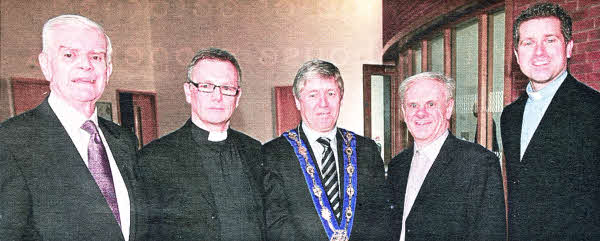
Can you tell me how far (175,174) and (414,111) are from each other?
3.73 feet

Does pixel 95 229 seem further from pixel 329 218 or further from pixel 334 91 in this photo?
pixel 334 91

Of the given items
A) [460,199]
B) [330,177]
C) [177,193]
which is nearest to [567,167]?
[460,199]

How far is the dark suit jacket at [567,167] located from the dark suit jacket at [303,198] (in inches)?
27.0

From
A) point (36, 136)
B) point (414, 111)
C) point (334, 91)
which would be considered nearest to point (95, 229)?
point (36, 136)

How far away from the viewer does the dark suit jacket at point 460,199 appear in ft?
4.62

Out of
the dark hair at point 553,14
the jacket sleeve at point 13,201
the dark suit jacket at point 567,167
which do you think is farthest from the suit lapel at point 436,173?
the jacket sleeve at point 13,201

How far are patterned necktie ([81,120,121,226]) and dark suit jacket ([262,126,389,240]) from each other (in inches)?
25.3

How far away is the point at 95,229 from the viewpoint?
1.12 m

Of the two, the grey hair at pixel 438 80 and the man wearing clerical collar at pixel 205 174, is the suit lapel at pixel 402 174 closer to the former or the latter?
the grey hair at pixel 438 80

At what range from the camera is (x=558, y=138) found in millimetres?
1462

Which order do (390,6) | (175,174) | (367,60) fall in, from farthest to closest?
(367,60)
(390,6)
(175,174)

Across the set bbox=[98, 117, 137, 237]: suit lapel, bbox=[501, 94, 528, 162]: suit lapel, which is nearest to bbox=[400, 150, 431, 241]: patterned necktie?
bbox=[501, 94, 528, 162]: suit lapel

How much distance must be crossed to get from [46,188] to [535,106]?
2012 millimetres

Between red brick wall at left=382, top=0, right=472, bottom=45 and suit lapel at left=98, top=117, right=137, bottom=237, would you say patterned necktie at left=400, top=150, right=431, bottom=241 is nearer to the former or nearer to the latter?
suit lapel at left=98, top=117, right=137, bottom=237
